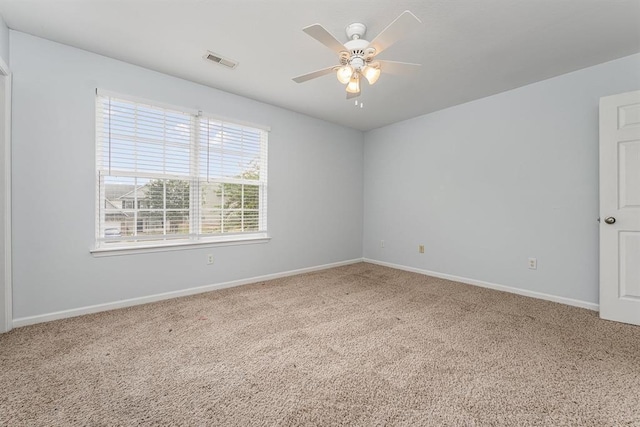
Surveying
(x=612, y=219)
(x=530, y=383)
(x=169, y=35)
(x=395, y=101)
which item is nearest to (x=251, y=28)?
(x=169, y=35)

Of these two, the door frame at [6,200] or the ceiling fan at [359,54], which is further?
the door frame at [6,200]

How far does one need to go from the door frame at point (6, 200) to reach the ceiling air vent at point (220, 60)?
1538 mm

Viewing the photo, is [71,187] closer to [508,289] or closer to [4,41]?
[4,41]

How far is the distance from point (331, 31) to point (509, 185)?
2.76m

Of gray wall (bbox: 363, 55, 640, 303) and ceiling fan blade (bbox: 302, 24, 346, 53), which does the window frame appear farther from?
gray wall (bbox: 363, 55, 640, 303)

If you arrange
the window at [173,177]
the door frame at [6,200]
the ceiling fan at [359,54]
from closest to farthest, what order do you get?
the ceiling fan at [359,54] < the door frame at [6,200] < the window at [173,177]

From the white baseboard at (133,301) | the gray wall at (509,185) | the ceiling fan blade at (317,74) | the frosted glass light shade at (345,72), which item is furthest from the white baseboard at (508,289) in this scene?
the ceiling fan blade at (317,74)

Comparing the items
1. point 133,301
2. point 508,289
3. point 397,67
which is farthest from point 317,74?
point 508,289

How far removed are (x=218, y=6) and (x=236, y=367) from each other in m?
2.54

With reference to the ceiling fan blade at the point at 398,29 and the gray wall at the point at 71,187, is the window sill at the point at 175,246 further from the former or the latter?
the ceiling fan blade at the point at 398,29

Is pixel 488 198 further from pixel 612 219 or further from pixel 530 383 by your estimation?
pixel 530 383

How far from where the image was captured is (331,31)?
221cm

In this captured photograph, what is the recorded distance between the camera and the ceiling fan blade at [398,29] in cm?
149

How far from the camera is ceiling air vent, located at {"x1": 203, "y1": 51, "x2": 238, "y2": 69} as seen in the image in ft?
8.49
